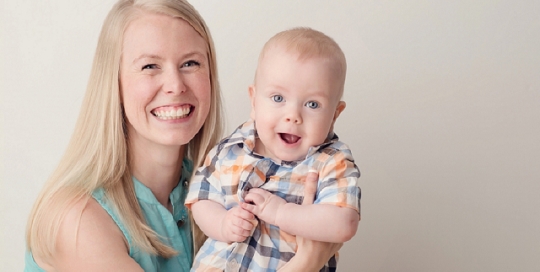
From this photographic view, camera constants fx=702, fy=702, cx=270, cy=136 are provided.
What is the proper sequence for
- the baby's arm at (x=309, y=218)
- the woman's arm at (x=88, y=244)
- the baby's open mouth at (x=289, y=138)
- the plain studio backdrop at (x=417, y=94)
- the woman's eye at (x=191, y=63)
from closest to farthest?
1. the baby's arm at (x=309, y=218)
2. the baby's open mouth at (x=289, y=138)
3. the woman's arm at (x=88, y=244)
4. the woman's eye at (x=191, y=63)
5. the plain studio backdrop at (x=417, y=94)

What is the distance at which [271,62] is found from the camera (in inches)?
85.8

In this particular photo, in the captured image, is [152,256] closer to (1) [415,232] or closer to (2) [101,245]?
(2) [101,245]

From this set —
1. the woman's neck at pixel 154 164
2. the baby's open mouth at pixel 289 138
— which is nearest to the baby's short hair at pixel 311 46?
the baby's open mouth at pixel 289 138

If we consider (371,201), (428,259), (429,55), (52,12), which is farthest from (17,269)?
(429,55)

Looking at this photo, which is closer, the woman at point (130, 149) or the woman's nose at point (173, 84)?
the woman at point (130, 149)

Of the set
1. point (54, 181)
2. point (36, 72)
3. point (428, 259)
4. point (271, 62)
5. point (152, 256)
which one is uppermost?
point (271, 62)

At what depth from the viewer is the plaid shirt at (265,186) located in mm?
2162

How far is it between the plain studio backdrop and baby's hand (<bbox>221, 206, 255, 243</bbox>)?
165 centimetres

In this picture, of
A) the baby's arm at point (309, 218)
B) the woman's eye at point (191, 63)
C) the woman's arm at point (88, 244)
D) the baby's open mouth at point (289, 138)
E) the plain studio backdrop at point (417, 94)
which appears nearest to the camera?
the baby's arm at point (309, 218)

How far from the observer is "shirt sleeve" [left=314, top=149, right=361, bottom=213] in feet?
6.94

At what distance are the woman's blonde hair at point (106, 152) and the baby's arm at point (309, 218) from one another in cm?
53

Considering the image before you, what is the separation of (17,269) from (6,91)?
102cm

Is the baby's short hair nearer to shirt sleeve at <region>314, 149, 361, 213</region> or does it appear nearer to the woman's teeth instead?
shirt sleeve at <region>314, 149, 361, 213</region>

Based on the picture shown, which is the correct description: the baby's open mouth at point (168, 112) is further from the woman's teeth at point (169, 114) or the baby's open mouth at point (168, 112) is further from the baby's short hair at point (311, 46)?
the baby's short hair at point (311, 46)
